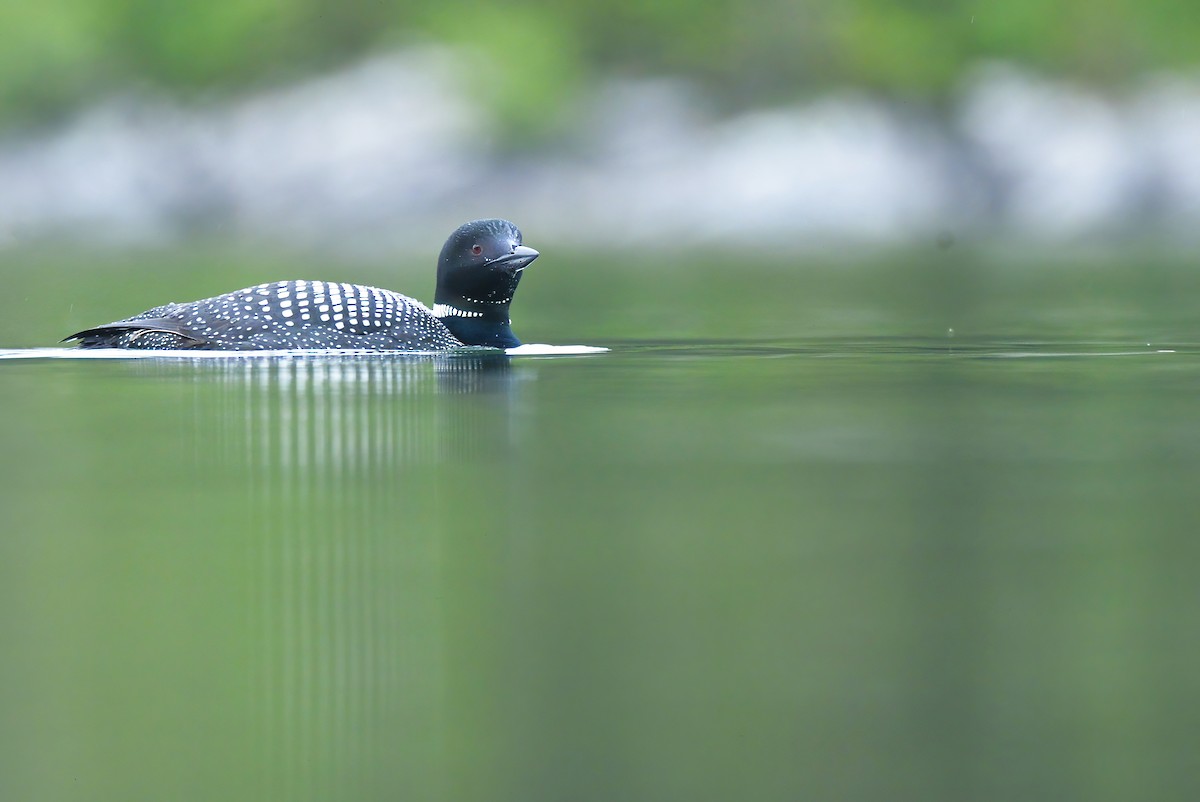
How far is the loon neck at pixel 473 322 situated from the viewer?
1075 cm

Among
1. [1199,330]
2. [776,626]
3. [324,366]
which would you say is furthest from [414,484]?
[1199,330]

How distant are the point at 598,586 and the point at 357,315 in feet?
18.1

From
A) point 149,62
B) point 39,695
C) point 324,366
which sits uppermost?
point 149,62

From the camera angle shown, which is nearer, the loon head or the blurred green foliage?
the loon head

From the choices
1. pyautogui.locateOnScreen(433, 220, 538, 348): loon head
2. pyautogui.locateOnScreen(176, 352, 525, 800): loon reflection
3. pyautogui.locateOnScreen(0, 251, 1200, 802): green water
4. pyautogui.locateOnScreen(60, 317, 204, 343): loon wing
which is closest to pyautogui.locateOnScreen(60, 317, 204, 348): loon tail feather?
pyautogui.locateOnScreen(60, 317, 204, 343): loon wing

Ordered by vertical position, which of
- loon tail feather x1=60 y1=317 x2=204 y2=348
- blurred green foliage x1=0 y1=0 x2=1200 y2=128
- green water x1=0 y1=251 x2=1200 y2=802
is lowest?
green water x1=0 y1=251 x2=1200 y2=802

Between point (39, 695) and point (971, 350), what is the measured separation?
7.51m

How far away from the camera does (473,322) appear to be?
1077 cm

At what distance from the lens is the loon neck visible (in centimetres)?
1075

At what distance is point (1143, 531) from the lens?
17.6ft

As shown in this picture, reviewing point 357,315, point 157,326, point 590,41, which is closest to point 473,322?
point 357,315

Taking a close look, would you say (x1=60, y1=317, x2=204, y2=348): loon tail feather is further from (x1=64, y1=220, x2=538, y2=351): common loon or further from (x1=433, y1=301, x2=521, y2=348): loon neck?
(x1=433, y1=301, x2=521, y2=348): loon neck

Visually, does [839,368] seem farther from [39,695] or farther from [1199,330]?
[39,695]

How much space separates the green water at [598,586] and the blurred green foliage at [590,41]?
102 ft
